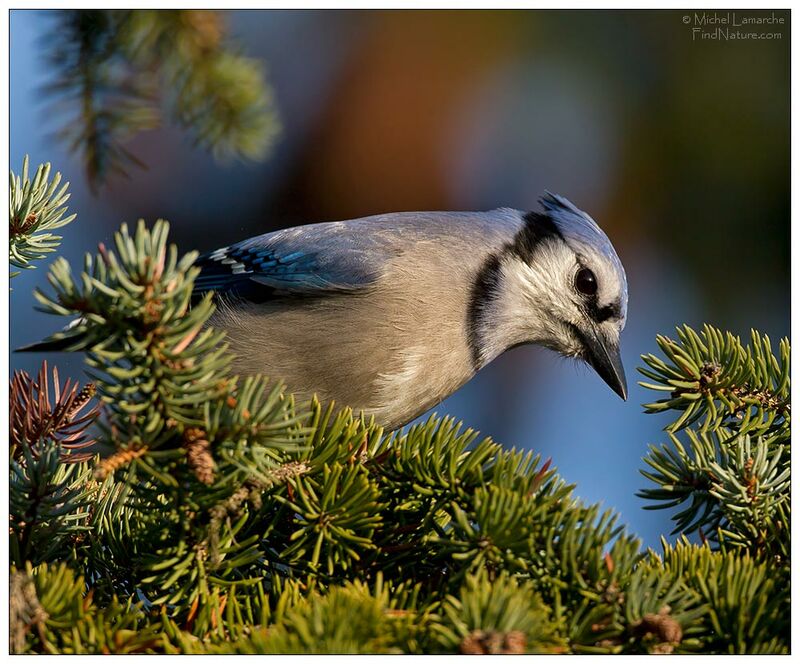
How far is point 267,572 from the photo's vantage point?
1.24 m

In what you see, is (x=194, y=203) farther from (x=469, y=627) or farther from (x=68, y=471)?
(x=469, y=627)

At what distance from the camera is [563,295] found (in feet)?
6.96

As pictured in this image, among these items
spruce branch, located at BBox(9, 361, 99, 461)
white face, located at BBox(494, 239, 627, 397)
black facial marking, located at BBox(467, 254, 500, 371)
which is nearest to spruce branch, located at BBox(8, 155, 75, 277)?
spruce branch, located at BBox(9, 361, 99, 461)

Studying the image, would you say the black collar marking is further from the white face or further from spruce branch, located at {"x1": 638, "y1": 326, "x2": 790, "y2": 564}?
spruce branch, located at {"x1": 638, "y1": 326, "x2": 790, "y2": 564}

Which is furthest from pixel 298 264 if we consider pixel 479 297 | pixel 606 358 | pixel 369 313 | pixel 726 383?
pixel 726 383

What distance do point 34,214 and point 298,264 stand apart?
0.71 m

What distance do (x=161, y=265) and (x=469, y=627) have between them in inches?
20.2

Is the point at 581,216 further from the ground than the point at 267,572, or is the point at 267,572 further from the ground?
the point at 581,216

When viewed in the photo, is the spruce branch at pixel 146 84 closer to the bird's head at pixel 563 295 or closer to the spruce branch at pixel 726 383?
the bird's head at pixel 563 295

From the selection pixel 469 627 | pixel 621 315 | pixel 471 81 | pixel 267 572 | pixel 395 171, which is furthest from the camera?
pixel 395 171

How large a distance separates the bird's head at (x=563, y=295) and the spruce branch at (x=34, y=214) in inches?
38.2
